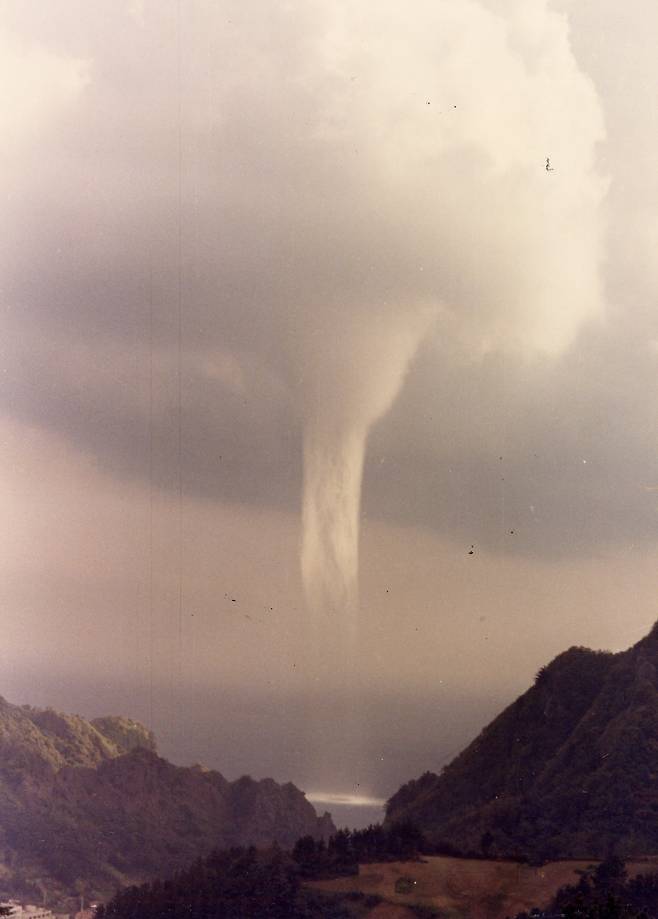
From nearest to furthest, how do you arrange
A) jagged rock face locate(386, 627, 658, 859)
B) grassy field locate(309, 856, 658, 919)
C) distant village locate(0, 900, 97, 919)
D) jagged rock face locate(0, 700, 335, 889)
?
grassy field locate(309, 856, 658, 919) < jagged rock face locate(386, 627, 658, 859) < distant village locate(0, 900, 97, 919) < jagged rock face locate(0, 700, 335, 889)

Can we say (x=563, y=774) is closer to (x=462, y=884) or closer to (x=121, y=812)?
(x=462, y=884)

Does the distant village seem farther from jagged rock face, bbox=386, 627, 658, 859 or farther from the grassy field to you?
jagged rock face, bbox=386, 627, 658, 859

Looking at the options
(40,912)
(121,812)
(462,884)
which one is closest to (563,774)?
(462,884)

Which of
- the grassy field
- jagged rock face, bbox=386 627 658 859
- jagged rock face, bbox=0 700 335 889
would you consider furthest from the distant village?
jagged rock face, bbox=386 627 658 859

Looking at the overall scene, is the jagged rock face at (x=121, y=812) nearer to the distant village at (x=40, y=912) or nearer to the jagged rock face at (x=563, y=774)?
the distant village at (x=40, y=912)

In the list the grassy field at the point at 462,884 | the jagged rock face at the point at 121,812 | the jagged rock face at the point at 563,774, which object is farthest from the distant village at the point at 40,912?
the jagged rock face at the point at 563,774

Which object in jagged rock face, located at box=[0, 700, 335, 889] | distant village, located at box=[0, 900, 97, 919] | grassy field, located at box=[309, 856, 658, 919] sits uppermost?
jagged rock face, located at box=[0, 700, 335, 889]
